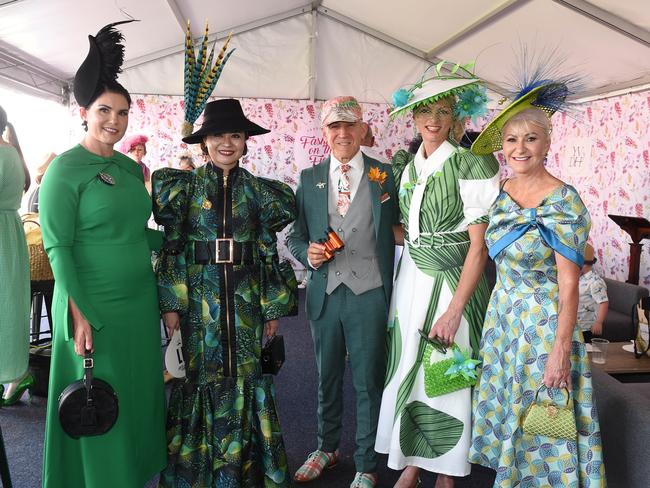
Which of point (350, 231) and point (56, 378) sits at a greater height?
point (350, 231)

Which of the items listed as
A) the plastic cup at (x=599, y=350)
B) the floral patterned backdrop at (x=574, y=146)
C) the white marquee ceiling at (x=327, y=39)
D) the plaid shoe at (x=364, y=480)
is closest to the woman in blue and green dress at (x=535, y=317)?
the plaid shoe at (x=364, y=480)

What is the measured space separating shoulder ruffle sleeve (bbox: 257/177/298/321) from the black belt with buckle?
0.42ft

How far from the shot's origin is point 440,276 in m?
1.99

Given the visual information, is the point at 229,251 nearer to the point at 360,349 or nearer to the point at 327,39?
the point at 360,349

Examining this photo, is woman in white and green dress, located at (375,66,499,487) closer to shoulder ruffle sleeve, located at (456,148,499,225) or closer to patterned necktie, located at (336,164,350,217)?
shoulder ruffle sleeve, located at (456,148,499,225)

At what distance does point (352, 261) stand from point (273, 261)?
13.3 inches

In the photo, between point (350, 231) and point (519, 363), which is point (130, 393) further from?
point (519, 363)

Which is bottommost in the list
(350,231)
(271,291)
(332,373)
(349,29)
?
(332,373)

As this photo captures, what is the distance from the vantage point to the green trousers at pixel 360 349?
2.19 m

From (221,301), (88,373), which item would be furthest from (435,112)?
(88,373)

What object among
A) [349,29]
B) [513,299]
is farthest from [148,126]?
[513,299]

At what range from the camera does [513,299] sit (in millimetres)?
1768

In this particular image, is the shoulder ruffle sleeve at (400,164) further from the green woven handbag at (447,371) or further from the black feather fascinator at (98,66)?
the black feather fascinator at (98,66)

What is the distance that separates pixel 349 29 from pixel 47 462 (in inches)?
236
